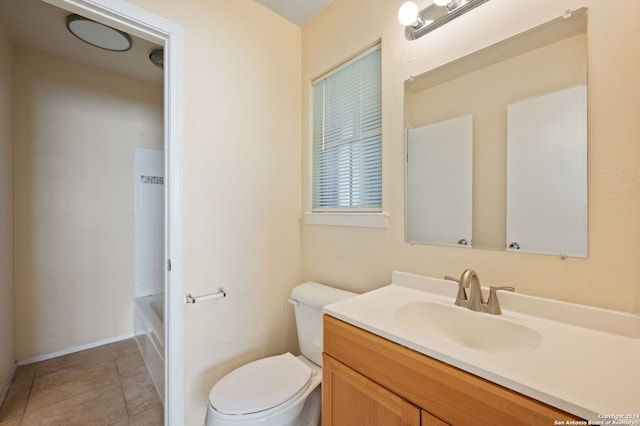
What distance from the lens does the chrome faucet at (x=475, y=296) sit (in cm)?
90

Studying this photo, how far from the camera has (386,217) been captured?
1.30 meters

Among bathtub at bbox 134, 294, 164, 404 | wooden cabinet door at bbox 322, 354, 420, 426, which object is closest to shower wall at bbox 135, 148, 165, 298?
bathtub at bbox 134, 294, 164, 404

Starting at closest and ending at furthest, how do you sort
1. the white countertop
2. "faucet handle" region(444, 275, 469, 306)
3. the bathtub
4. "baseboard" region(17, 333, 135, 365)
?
the white countertop < "faucet handle" region(444, 275, 469, 306) < the bathtub < "baseboard" region(17, 333, 135, 365)

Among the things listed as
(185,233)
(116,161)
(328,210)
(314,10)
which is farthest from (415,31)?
(116,161)

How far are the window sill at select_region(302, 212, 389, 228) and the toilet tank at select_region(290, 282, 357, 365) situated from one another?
14.9 inches

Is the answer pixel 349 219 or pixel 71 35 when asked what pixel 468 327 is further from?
pixel 71 35

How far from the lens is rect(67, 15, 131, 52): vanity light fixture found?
1.60 meters

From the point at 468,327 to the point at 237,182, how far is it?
129 centimetres

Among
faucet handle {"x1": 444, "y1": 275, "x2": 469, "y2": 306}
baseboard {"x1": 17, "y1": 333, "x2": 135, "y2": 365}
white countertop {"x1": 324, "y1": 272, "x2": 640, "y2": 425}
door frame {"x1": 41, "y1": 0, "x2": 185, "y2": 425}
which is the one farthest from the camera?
baseboard {"x1": 17, "y1": 333, "x2": 135, "y2": 365}

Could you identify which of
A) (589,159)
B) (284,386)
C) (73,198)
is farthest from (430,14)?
(73,198)

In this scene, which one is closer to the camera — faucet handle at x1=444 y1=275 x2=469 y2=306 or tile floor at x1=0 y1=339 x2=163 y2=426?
faucet handle at x1=444 y1=275 x2=469 y2=306

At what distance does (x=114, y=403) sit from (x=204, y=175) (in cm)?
161

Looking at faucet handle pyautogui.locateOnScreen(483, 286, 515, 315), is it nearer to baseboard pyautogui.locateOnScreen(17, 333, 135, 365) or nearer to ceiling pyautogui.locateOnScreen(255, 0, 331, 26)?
ceiling pyautogui.locateOnScreen(255, 0, 331, 26)

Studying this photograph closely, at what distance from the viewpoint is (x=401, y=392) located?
720 mm
